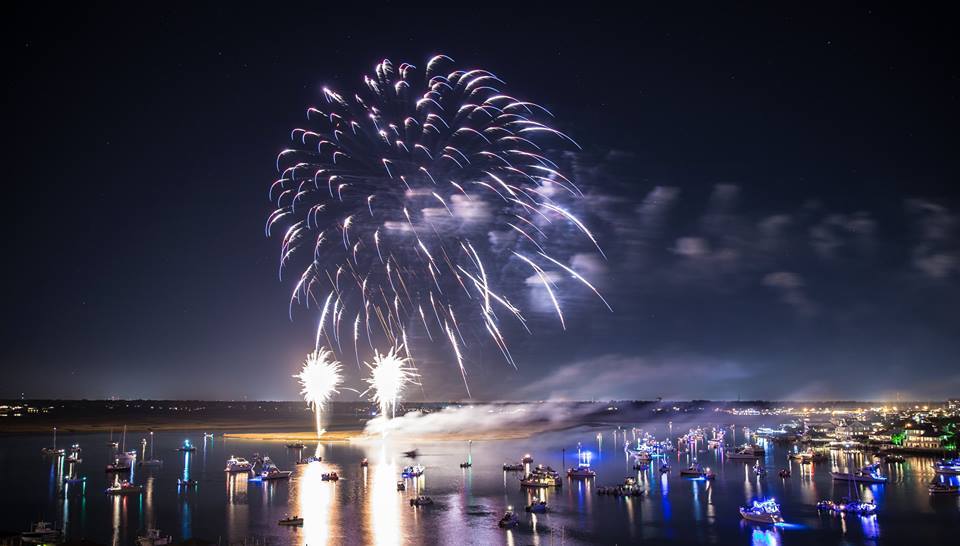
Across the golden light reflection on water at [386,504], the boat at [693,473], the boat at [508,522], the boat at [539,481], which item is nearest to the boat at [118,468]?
the golden light reflection on water at [386,504]

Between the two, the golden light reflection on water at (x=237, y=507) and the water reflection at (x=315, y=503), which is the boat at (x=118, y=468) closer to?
the golden light reflection on water at (x=237, y=507)

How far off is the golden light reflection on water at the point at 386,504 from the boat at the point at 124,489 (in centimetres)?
1822

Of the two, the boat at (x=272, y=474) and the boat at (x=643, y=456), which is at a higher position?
the boat at (x=272, y=474)

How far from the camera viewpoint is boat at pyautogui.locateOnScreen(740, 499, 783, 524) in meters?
44.5

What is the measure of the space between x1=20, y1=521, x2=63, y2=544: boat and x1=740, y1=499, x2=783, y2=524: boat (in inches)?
1534

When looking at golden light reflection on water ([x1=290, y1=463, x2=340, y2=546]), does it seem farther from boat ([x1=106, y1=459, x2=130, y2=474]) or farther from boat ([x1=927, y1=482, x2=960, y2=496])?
boat ([x1=927, y1=482, x2=960, y2=496])

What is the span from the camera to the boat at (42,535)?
35.3 m

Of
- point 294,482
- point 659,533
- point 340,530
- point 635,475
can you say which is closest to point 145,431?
point 294,482

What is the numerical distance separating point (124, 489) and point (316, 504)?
17.2m

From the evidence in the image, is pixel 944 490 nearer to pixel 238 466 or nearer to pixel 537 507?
pixel 537 507

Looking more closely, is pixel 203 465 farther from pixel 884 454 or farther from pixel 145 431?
pixel 884 454

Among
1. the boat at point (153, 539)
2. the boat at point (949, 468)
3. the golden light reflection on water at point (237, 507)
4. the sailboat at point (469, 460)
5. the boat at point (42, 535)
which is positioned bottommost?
the boat at point (949, 468)

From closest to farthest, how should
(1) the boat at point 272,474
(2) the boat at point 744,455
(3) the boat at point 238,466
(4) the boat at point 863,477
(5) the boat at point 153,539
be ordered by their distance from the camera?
(5) the boat at point 153,539 → (4) the boat at point 863,477 → (1) the boat at point 272,474 → (3) the boat at point 238,466 → (2) the boat at point 744,455

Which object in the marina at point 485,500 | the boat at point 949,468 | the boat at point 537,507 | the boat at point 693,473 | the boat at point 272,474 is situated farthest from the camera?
the boat at point 949,468
